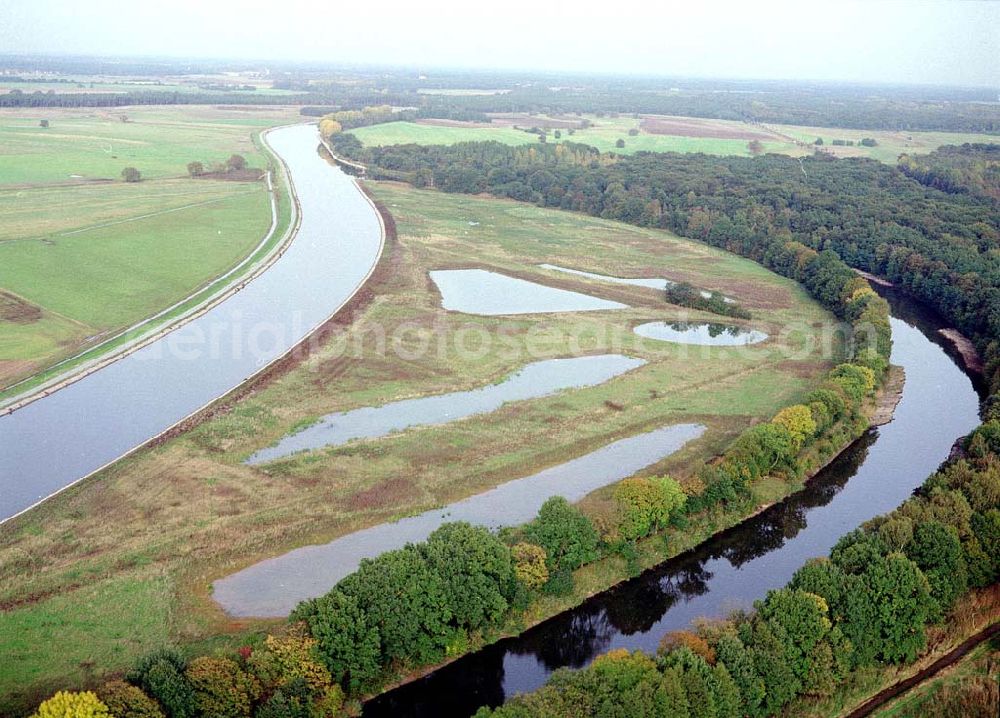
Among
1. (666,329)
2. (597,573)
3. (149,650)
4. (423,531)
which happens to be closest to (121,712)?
(149,650)

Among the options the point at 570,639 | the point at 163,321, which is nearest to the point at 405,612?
the point at 570,639

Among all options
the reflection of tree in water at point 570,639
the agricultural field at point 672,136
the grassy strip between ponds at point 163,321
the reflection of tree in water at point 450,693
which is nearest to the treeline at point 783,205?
the agricultural field at point 672,136

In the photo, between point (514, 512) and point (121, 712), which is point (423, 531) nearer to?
point (514, 512)

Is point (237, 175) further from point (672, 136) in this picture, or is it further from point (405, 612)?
point (405, 612)

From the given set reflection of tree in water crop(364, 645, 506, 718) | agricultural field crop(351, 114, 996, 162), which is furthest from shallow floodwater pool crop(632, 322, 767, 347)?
agricultural field crop(351, 114, 996, 162)

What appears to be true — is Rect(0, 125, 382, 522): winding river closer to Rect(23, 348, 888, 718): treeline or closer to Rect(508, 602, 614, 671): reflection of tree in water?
Rect(23, 348, 888, 718): treeline

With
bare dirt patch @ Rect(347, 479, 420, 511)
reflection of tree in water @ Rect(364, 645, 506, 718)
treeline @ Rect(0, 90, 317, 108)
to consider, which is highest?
treeline @ Rect(0, 90, 317, 108)
